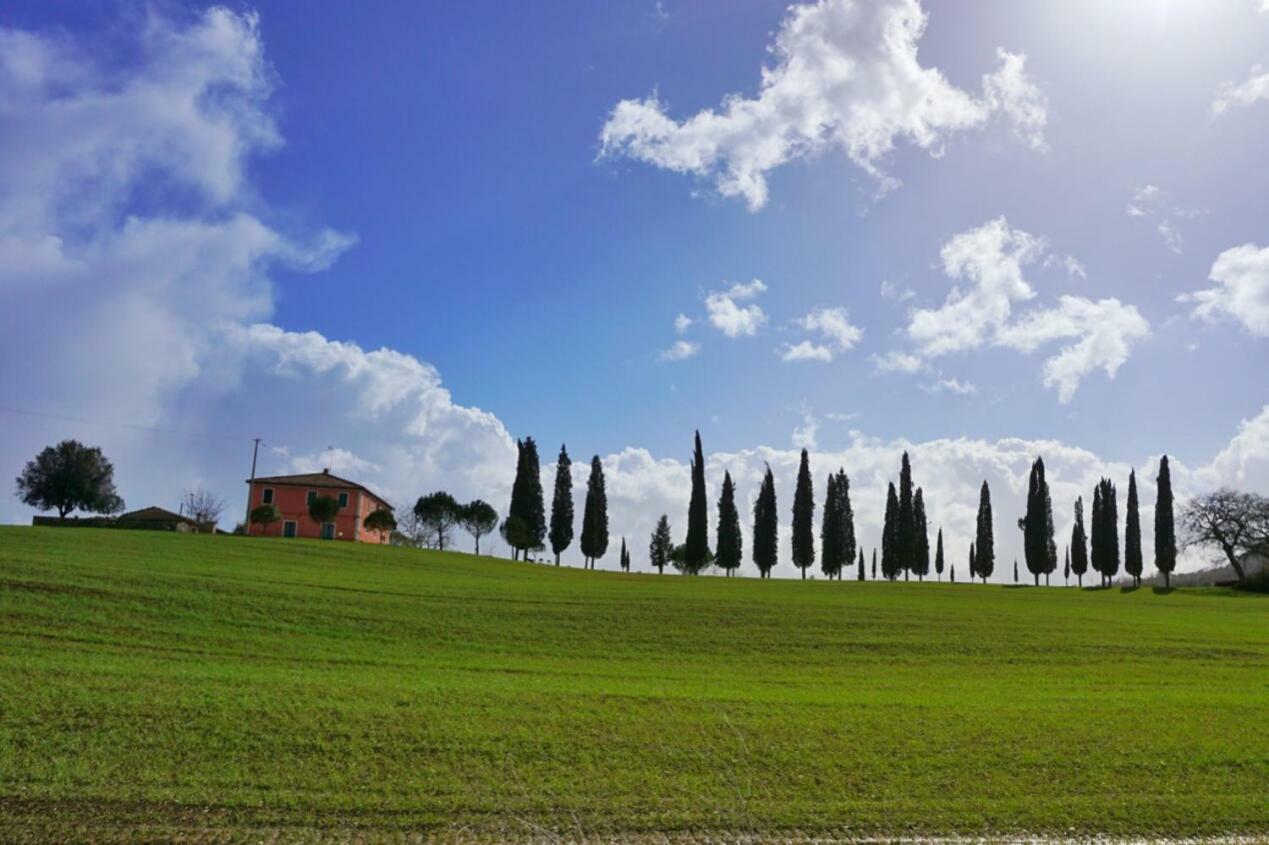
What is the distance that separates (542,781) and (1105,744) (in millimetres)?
11447

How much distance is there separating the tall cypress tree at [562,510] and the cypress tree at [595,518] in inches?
74.2

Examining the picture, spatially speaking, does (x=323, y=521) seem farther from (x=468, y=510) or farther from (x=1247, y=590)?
(x=1247, y=590)

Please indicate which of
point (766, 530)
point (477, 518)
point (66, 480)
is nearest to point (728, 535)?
point (766, 530)

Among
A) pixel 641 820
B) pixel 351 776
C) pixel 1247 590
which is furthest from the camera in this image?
pixel 1247 590

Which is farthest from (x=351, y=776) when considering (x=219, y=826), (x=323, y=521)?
(x=323, y=521)

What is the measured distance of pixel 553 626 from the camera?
3058cm

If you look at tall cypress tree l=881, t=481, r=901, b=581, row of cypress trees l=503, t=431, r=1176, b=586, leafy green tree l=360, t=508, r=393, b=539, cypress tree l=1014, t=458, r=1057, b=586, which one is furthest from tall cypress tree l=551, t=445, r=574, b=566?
cypress tree l=1014, t=458, r=1057, b=586

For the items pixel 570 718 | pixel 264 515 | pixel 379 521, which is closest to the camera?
pixel 570 718

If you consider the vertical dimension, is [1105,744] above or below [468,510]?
below

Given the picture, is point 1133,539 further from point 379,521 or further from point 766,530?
point 379,521

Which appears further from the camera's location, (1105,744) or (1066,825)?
(1105,744)

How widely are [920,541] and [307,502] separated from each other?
205ft

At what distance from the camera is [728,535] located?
86.1 meters

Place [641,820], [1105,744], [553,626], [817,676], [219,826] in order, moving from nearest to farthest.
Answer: [219,826], [641,820], [1105,744], [817,676], [553,626]
